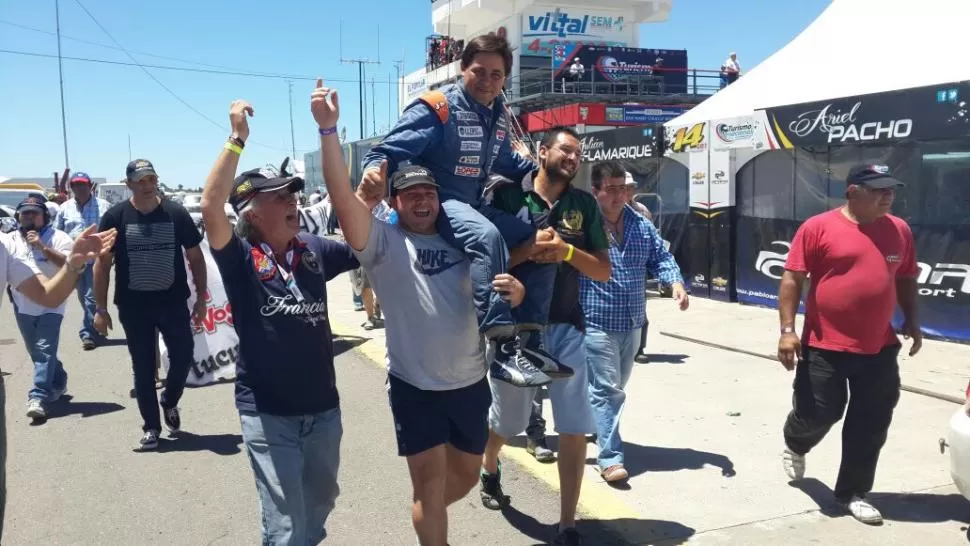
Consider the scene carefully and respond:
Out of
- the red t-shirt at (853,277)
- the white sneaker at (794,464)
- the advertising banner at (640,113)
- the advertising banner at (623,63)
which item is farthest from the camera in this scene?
the advertising banner at (623,63)

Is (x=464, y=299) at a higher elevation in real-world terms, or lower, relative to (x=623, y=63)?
lower

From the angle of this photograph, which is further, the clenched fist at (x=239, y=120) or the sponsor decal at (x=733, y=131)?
the sponsor decal at (x=733, y=131)

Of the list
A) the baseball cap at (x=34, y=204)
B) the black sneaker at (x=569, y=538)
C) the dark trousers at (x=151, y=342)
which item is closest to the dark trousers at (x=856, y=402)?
the black sneaker at (x=569, y=538)

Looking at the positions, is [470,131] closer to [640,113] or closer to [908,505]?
[908,505]

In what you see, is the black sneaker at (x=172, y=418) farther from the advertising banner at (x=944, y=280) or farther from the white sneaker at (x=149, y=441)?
the advertising banner at (x=944, y=280)

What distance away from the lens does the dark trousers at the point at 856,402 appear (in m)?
4.54

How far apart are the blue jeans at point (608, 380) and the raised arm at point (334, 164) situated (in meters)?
2.29

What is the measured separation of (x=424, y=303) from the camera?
338 centimetres

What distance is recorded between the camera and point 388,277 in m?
3.37

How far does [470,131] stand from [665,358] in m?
5.80

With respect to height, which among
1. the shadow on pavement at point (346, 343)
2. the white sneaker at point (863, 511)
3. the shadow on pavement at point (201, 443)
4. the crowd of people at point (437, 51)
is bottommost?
the shadow on pavement at point (201, 443)

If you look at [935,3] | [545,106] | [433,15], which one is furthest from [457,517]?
[433,15]

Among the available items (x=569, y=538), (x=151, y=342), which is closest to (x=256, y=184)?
(x=569, y=538)

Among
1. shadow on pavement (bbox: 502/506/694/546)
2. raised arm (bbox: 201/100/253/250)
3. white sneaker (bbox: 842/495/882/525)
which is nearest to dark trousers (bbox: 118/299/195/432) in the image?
shadow on pavement (bbox: 502/506/694/546)
